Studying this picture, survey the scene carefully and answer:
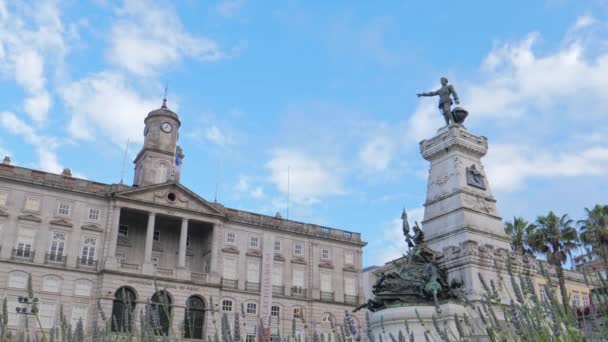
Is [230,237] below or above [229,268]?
above

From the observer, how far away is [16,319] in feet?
135

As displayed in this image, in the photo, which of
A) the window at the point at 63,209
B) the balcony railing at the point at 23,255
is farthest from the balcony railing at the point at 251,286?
the balcony railing at the point at 23,255

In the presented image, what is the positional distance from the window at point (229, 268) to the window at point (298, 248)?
6244 millimetres

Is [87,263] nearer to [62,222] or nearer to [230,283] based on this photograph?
[62,222]

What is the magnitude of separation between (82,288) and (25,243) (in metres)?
5.44

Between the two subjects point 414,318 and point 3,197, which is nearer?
point 414,318

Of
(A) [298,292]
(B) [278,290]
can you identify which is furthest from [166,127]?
(A) [298,292]

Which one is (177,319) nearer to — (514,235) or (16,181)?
(16,181)

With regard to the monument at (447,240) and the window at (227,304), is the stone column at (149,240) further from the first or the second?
the monument at (447,240)

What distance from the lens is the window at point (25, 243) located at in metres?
43.3

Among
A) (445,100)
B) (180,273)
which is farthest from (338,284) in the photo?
(445,100)

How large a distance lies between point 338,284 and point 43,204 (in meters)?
27.2

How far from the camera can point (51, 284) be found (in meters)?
43.3

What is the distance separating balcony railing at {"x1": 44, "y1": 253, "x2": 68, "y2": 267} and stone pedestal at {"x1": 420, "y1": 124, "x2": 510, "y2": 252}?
3540 centimetres
